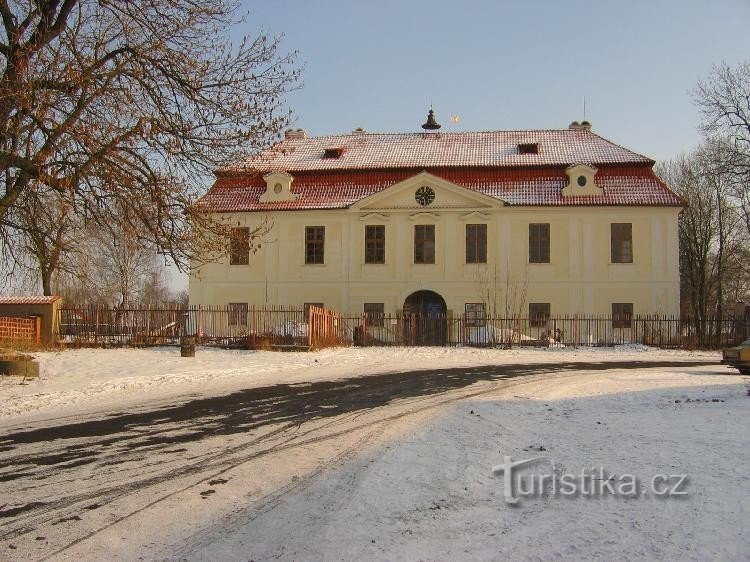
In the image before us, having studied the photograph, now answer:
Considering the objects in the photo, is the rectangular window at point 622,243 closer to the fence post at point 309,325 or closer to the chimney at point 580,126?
the chimney at point 580,126

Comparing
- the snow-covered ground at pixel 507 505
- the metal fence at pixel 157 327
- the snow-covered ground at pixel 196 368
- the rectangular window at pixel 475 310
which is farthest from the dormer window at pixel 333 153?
the snow-covered ground at pixel 507 505

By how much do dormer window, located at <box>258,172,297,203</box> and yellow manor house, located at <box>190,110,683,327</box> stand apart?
0.06 meters

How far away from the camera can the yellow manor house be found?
115ft

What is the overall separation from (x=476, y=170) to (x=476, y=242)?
3946 millimetres

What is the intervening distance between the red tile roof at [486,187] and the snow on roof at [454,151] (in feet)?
1.52

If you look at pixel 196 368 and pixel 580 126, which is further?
pixel 580 126

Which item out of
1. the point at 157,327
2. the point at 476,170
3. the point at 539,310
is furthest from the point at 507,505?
the point at 476,170

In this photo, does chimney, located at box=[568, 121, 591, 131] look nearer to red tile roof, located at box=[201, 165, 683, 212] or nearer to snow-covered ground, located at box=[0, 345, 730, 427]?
red tile roof, located at box=[201, 165, 683, 212]

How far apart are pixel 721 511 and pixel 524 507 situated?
1481 millimetres

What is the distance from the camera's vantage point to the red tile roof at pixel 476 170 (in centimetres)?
3572

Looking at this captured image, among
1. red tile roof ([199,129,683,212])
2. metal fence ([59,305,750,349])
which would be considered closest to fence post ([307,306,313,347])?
metal fence ([59,305,750,349])

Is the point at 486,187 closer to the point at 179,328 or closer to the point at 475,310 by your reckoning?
the point at 475,310

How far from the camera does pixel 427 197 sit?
36125 mm

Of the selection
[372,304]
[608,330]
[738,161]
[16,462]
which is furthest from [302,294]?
[16,462]
